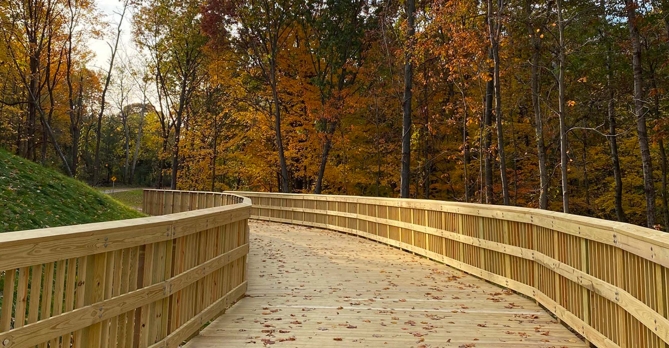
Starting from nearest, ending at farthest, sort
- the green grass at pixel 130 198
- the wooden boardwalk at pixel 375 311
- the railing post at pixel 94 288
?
1. the railing post at pixel 94 288
2. the wooden boardwalk at pixel 375 311
3. the green grass at pixel 130 198

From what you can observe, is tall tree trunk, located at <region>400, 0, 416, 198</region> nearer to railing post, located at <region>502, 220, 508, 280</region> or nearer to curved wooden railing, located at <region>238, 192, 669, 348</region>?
curved wooden railing, located at <region>238, 192, 669, 348</region>

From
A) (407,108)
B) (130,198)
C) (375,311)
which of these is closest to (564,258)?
(375,311)

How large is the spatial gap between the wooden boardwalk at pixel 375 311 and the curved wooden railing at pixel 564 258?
0.27 m

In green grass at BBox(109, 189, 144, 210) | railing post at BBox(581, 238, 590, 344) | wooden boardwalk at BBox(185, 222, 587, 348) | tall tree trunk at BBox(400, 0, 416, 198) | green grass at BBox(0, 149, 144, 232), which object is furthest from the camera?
green grass at BBox(109, 189, 144, 210)

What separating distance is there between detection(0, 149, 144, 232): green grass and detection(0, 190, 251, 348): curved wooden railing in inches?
146

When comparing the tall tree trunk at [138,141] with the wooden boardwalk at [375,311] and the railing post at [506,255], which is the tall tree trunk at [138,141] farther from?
the railing post at [506,255]

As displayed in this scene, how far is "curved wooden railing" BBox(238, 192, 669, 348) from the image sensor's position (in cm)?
303

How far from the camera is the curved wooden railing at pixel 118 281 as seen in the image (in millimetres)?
2182

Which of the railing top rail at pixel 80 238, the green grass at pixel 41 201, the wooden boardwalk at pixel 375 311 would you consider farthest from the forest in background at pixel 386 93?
the railing top rail at pixel 80 238

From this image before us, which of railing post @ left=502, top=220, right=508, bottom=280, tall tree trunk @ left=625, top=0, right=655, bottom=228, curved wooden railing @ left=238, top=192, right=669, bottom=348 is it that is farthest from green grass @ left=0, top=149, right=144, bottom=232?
tall tree trunk @ left=625, top=0, right=655, bottom=228

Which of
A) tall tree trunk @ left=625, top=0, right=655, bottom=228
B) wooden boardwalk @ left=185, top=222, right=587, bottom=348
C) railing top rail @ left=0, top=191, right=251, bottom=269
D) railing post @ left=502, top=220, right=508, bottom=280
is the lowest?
wooden boardwalk @ left=185, top=222, right=587, bottom=348

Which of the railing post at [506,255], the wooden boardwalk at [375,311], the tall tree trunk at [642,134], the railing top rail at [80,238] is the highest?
the tall tree trunk at [642,134]

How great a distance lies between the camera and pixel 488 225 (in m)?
6.75

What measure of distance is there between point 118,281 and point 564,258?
4.01 metres
